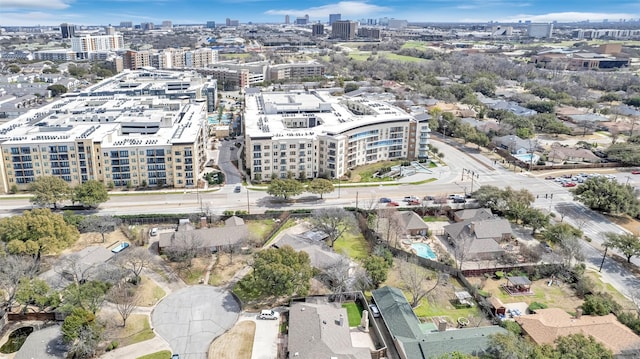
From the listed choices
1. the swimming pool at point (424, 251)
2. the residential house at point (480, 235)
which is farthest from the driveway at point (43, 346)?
the residential house at point (480, 235)

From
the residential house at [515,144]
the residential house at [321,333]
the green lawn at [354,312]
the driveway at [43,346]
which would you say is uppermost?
the residential house at [515,144]

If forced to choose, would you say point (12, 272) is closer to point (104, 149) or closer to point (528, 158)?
point (104, 149)

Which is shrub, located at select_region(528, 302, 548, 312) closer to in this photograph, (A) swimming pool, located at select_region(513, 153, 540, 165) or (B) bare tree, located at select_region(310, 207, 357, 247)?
(B) bare tree, located at select_region(310, 207, 357, 247)

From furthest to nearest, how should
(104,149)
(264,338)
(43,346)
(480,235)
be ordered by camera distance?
(104,149) < (480,235) < (264,338) < (43,346)

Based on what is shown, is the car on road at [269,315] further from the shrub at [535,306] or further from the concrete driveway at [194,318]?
the shrub at [535,306]

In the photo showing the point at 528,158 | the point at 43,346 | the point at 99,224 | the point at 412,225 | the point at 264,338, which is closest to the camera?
the point at 43,346

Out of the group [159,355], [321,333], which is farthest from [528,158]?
[159,355]
